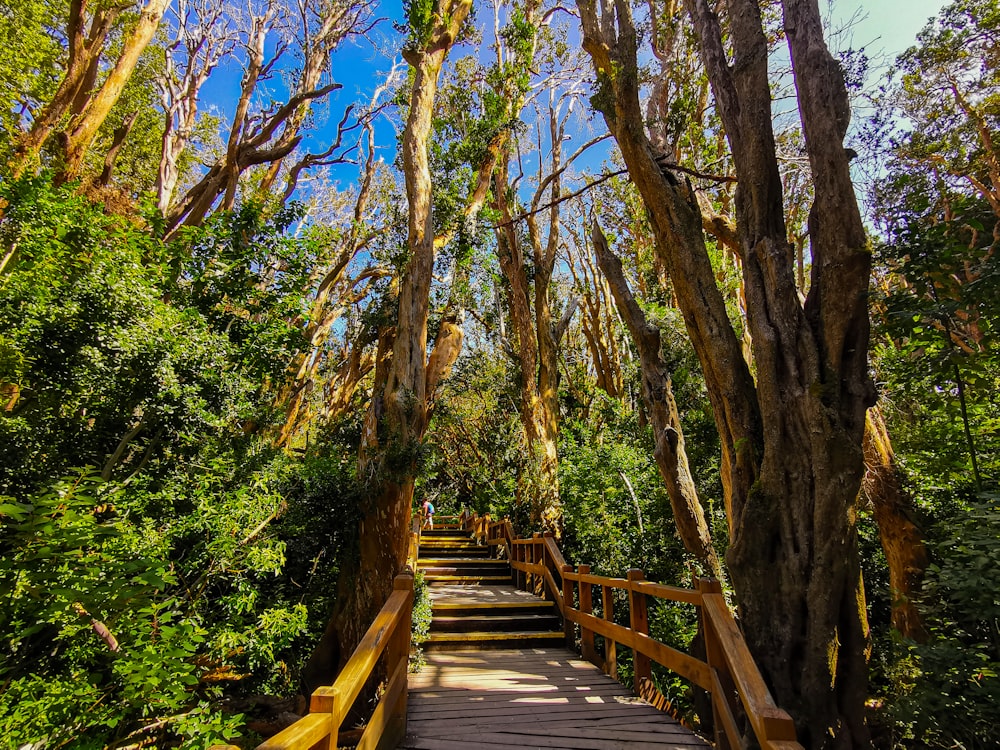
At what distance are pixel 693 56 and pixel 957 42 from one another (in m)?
5.28

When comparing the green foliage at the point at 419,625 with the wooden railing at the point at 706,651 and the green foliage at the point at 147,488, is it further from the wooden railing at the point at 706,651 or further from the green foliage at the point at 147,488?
the wooden railing at the point at 706,651

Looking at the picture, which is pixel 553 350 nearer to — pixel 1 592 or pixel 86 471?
pixel 86 471

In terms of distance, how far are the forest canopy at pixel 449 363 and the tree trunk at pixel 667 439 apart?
4cm

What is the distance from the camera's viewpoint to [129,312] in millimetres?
4973

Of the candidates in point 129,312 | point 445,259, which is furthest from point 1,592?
point 445,259

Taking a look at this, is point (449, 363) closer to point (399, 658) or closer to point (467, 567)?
point (467, 567)

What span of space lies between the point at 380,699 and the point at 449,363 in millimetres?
5944

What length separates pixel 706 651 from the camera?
349 cm

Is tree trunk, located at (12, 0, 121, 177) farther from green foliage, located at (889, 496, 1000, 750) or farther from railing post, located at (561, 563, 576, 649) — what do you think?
green foliage, located at (889, 496, 1000, 750)

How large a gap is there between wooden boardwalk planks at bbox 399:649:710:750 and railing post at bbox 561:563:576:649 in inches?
31.2

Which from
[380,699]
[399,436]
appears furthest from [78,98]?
[380,699]

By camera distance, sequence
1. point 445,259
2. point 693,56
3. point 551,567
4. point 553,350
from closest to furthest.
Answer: point 551,567
point 693,56
point 445,259
point 553,350

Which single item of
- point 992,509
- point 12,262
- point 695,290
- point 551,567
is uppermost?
point 12,262

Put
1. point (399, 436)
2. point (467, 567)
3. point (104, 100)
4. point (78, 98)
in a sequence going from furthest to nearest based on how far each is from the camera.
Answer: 1. point (467, 567)
2. point (104, 100)
3. point (78, 98)
4. point (399, 436)
